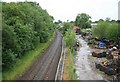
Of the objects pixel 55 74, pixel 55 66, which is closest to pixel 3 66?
pixel 55 74

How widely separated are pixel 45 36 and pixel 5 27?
1524 inches

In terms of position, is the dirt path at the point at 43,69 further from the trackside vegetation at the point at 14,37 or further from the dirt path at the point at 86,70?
the dirt path at the point at 86,70

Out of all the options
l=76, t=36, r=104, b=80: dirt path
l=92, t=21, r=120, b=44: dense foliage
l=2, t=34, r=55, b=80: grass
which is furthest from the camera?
l=92, t=21, r=120, b=44: dense foliage

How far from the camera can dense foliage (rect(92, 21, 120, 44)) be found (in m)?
83.8

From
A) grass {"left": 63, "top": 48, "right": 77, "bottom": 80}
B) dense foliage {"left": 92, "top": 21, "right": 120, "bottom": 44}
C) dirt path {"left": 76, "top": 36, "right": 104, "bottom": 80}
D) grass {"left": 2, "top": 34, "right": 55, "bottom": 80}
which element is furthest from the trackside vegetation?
dense foliage {"left": 92, "top": 21, "right": 120, "bottom": 44}

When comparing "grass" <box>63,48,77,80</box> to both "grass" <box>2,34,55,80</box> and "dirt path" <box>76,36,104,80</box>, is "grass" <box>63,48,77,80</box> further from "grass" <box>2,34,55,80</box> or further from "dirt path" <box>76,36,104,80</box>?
"grass" <box>2,34,55,80</box>

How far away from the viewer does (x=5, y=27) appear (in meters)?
42.8

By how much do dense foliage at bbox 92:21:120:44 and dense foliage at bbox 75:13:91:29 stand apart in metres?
78.6

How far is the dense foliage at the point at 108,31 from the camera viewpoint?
275 feet

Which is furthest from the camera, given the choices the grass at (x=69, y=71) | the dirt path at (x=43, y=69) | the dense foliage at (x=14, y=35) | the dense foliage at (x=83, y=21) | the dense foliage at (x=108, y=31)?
the dense foliage at (x=83, y=21)

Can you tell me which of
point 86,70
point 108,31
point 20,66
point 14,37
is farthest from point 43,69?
point 108,31

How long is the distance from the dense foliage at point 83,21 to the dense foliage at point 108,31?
7863cm

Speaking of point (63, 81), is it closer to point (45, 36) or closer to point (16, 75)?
point (16, 75)

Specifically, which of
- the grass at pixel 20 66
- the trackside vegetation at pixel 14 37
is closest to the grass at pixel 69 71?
the grass at pixel 20 66
